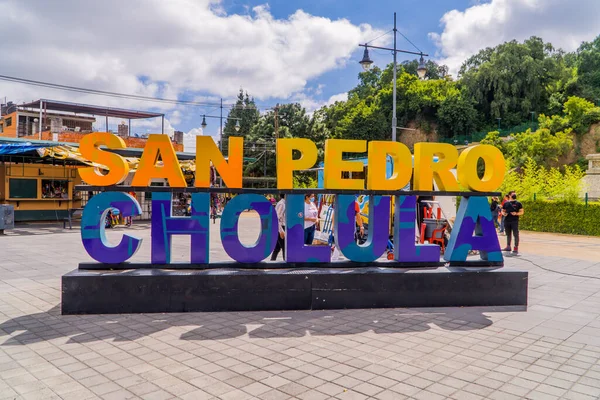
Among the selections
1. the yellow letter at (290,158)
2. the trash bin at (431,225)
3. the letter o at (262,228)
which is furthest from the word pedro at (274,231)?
the trash bin at (431,225)

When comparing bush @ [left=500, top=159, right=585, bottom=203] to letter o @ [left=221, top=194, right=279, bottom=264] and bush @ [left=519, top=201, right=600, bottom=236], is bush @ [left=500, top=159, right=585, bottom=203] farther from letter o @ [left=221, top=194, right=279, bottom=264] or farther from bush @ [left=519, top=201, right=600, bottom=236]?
letter o @ [left=221, top=194, right=279, bottom=264]

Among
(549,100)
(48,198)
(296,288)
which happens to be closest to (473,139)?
(549,100)

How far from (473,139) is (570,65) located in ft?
74.0

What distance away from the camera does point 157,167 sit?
7.57 metres

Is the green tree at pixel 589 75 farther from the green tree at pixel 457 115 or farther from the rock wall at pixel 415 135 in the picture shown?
the rock wall at pixel 415 135

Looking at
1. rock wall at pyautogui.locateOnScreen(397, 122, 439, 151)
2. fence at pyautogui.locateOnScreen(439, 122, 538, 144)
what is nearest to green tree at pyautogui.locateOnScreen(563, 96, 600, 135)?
fence at pyautogui.locateOnScreen(439, 122, 538, 144)

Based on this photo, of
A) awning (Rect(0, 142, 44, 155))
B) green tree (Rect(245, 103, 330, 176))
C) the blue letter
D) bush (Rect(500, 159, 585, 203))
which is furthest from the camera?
green tree (Rect(245, 103, 330, 176))

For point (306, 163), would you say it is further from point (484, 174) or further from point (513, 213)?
point (513, 213)

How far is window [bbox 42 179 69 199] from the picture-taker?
22906mm

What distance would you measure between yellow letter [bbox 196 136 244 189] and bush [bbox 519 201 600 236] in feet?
63.4

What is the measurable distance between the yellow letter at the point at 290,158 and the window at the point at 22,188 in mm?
18795

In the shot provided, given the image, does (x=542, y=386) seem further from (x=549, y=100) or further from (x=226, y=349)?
(x=549, y=100)

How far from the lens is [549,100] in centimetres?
5572

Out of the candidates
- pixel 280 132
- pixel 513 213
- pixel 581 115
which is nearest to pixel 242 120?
pixel 280 132
